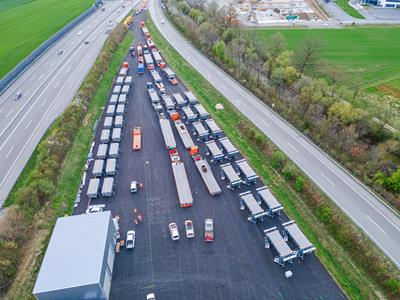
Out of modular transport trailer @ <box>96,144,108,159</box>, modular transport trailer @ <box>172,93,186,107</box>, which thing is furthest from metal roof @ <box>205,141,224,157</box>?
modular transport trailer @ <box>96,144,108,159</box>

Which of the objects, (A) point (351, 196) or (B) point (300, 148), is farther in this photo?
(B) point (300, 148)

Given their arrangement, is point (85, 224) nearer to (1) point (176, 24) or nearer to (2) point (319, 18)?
(1) point (176, 24)

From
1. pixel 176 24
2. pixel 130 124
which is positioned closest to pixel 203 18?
pixel 176 24

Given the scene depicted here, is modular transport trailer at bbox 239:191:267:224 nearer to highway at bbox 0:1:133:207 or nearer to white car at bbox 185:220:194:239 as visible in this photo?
white car at bbox 185:220:194:239

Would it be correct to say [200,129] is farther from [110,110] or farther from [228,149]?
[110,110]

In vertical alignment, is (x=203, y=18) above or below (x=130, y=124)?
above
